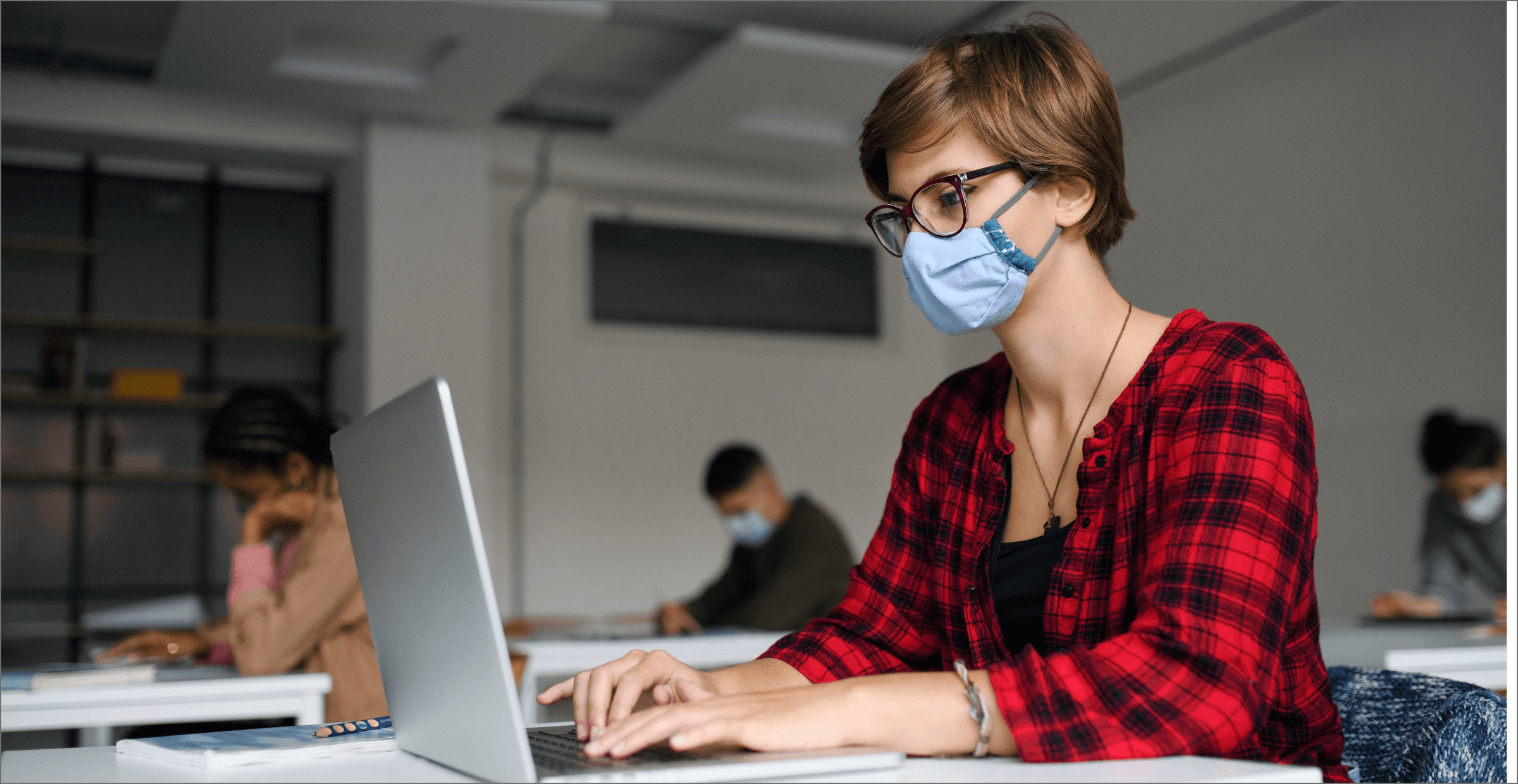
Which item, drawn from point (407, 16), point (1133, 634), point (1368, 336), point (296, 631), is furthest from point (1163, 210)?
point (1133, 634)

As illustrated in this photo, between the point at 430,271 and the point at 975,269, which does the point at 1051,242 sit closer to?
the point at 975,269

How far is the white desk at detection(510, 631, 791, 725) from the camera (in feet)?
9.36

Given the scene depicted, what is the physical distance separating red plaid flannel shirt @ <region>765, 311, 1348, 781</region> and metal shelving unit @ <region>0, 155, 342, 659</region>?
463 centimetres

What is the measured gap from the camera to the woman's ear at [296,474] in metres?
2.83

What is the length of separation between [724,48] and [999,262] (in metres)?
3.60

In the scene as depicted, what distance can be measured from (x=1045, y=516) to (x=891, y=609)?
22 cm

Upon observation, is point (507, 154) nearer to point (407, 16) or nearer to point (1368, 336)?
point (407, 16)

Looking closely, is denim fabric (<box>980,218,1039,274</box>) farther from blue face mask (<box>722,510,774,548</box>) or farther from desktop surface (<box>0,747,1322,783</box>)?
blue face mask (<box>722,510,774,548</box>)

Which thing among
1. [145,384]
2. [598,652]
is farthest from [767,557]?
[145,384]

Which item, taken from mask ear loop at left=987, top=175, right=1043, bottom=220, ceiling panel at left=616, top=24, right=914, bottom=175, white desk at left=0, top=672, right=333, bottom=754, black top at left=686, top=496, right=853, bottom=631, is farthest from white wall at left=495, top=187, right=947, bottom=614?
mask ear loop at left=987, top=175, right=1043, bottom=220

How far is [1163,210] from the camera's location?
5.20m

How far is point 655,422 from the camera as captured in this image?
6293 millimetres

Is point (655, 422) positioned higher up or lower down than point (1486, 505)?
higher up

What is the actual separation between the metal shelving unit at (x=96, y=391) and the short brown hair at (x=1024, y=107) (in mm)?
4740
